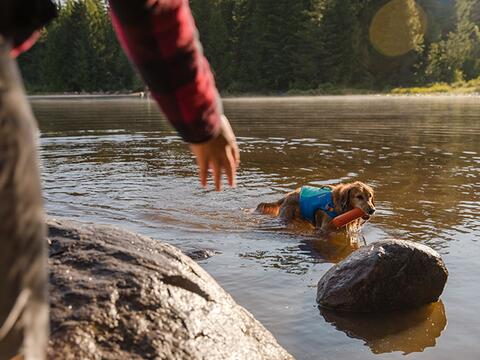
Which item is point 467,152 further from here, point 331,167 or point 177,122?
point 177,122

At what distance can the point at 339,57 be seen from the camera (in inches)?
2272

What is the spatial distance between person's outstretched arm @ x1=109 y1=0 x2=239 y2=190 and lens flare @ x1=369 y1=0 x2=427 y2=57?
5872 cm

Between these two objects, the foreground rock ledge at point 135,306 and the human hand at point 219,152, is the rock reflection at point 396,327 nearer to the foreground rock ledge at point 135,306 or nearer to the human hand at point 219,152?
the foreground rock ledge at point 135,306

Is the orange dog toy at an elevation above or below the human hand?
→ below

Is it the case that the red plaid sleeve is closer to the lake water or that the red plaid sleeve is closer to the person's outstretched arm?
the person's outstretched arm

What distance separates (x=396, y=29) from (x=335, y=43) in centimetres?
601

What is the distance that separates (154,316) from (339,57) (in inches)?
2263

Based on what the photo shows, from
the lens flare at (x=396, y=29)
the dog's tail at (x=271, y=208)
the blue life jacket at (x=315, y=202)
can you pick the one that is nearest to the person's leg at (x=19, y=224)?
the blue life jacket at (x=315, y=202)

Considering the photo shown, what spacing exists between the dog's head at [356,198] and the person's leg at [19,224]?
5868 mm

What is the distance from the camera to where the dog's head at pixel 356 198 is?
21.7 feet

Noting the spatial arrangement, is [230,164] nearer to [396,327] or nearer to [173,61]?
[173,61]

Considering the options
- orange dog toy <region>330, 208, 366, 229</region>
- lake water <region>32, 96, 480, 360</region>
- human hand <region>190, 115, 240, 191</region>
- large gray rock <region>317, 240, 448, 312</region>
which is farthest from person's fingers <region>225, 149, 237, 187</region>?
orange dog toy <region>330, 208, 366, 229</region>

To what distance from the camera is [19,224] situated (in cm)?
90

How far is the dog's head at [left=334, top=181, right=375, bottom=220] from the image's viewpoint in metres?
6.61
